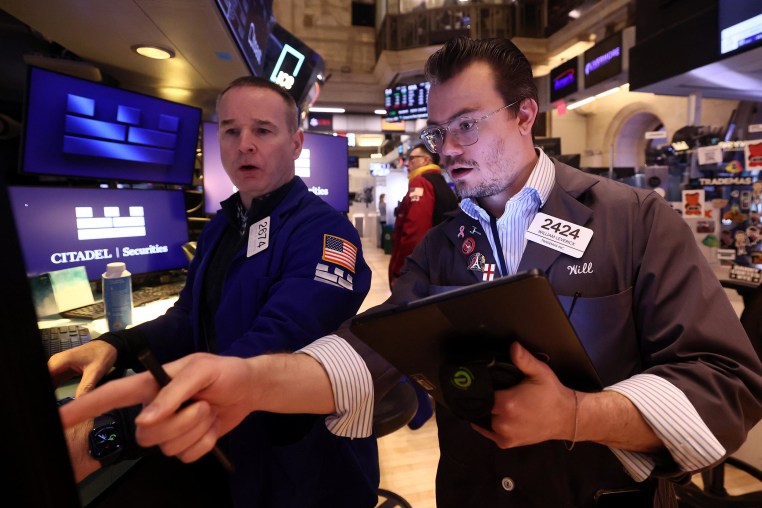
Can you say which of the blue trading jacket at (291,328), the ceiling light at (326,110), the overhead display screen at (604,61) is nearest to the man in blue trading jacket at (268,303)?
the blue trading jacket at (291,328)

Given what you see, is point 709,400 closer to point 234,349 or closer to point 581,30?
point 234,349

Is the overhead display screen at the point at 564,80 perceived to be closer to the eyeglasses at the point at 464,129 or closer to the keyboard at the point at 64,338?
the eyeglasses at the point at 464,129

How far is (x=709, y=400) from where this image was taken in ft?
2.25

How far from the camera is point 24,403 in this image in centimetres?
29

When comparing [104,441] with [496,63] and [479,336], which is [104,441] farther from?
[496,63]

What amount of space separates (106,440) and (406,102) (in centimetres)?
880

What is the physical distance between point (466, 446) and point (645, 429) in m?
0.47

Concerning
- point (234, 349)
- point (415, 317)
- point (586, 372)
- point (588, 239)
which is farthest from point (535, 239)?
point (234, 349)

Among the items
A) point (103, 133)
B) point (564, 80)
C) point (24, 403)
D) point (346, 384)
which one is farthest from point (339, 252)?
point (564, 80)

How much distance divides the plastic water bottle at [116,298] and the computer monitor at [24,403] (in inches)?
55.5

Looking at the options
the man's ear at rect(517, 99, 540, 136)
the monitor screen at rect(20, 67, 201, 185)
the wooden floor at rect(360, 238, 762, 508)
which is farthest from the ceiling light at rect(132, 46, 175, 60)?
the wooden floor at rect(360, 238, 762, 508)

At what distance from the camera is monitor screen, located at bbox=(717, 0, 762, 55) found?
313 centimetres

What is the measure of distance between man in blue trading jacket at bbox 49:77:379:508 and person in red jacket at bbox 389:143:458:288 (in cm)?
216

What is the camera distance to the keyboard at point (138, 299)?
168 centimetres
